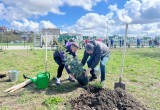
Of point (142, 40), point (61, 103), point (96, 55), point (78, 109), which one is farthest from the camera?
point (142, 40)

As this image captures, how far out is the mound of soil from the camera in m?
4.86

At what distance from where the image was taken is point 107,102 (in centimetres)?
495

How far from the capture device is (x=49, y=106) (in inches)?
197

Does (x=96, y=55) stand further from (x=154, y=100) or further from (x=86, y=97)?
(x=154, y=100)

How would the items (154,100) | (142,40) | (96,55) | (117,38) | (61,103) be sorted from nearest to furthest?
1. (61,103)
2. (154,100)
3. (96,55)
4. (117,38)
5. (142,40)

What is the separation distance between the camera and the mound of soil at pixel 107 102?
4.86 metres

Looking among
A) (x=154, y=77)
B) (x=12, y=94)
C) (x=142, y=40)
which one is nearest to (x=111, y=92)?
(x=12, y=94)

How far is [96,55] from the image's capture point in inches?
246

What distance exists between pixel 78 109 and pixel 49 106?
0.67m

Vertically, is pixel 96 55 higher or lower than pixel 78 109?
higher

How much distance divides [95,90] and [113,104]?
1.17m

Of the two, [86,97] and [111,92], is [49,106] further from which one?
[111,92]

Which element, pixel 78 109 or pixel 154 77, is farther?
pixel 154 77

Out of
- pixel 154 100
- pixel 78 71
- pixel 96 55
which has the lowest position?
pixel 154 100
